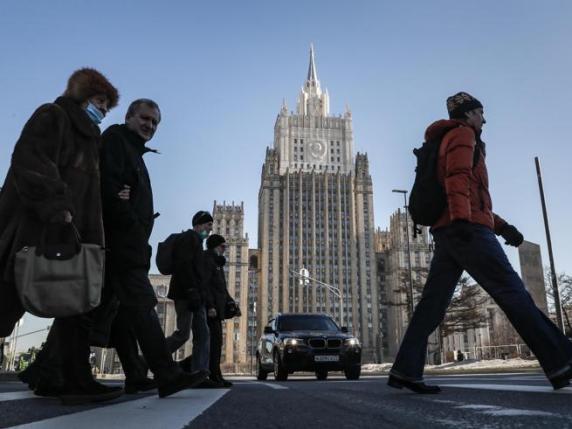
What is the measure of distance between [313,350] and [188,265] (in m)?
5.79

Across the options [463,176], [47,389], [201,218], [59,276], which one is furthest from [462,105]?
[47,389]

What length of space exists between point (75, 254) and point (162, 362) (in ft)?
3.22

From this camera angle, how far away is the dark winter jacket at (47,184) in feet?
9.50

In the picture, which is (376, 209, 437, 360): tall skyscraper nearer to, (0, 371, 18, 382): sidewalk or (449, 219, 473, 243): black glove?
(0, 371, 18, 382): sidewalk

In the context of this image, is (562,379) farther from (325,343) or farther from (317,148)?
(317,148)

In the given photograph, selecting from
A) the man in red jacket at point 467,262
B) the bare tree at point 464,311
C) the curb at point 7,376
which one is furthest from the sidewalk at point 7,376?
the bare tree at point 464,311

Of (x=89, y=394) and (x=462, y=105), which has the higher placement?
(x=462, y=105)

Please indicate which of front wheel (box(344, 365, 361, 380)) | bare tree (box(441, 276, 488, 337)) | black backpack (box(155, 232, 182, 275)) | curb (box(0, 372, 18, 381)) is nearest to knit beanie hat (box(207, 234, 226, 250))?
black backpack (box(155, 232, 182, 275))

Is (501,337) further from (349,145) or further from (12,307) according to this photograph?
(12,307)

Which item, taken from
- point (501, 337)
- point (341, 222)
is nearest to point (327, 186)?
point (341, 222)

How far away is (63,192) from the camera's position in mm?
2902

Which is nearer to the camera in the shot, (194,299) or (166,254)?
(194,299)

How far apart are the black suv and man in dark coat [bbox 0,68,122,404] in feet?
24.2

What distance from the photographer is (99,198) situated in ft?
10.9
